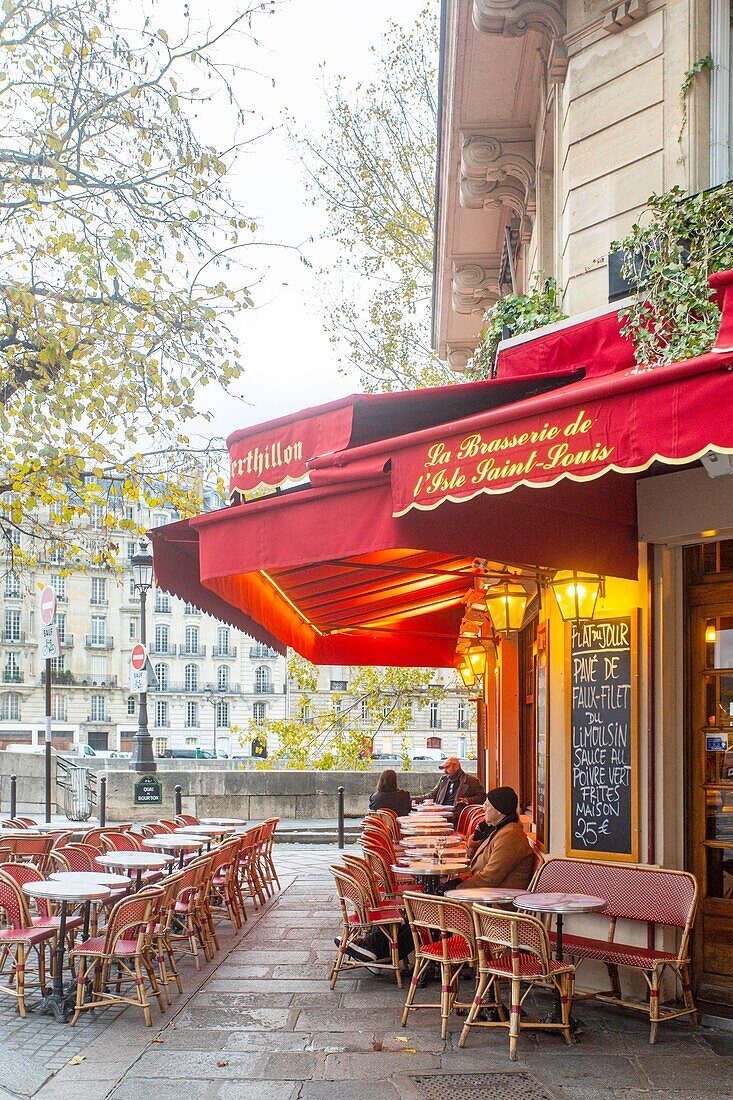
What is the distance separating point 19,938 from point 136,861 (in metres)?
1.49

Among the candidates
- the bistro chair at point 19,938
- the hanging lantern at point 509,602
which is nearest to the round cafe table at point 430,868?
the hanging lantern at point 509,602

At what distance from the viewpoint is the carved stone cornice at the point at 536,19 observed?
9242 millimetres

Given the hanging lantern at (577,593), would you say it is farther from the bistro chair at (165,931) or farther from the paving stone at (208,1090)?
the paving stone at (208,1090)

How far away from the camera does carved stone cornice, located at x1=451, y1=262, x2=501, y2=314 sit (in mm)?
16922

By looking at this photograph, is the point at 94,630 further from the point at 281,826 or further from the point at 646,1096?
the point at 646,1096

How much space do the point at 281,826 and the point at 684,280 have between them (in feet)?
49.7

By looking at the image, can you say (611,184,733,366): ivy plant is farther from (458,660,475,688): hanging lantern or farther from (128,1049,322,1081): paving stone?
(458,660,475,688): hanging lantern

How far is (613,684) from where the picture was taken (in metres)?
7.80

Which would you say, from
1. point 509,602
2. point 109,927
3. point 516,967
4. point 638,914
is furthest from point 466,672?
point 516,967

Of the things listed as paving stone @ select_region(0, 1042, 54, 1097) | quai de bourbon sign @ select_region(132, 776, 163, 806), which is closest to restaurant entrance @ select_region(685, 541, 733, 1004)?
paving stone @ select_region(0, 1042, 54, 1097)

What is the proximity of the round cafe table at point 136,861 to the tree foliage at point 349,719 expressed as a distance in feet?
49.0

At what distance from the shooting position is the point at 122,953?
7.42 meters

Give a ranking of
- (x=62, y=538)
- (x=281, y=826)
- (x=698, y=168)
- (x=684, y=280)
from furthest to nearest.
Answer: (x=281, y=826) < (x=62, y=538) < (x=698, y=168) < (x=684, y=280)

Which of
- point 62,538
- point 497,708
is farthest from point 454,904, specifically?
point 497,708
